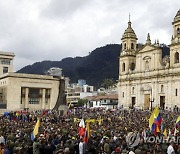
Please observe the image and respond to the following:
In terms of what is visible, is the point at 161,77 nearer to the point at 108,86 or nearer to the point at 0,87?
the point at 0,87

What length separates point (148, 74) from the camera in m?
62.8

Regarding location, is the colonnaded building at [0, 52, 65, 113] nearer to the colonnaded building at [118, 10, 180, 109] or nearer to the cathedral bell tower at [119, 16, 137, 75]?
the colonnaded building at [118, 10, 180, 109]

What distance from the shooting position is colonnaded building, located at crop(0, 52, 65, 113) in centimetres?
6003

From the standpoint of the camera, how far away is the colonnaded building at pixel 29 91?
6003 cm

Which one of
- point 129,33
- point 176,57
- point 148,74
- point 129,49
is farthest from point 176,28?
point 129,49

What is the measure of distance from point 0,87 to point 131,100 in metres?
25.6

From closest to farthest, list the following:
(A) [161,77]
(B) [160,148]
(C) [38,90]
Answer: (B) [160,148]
(A) [161,77]
(C) [38,90]

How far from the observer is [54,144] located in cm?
1435

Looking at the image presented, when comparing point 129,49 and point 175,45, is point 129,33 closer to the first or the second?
point 129,49

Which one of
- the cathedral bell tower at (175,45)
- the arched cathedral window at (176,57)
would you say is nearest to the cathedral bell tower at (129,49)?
the cathedral bell tower at (175,45)

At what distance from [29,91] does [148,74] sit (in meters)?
22.3

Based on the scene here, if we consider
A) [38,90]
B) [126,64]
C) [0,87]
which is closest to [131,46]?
[126,64]

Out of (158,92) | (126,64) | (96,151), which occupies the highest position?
(126,64)

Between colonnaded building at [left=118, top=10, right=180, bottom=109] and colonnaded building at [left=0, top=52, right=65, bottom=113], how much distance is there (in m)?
13.3
